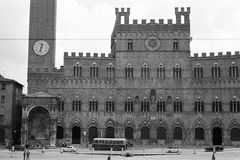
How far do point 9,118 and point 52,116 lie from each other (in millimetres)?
7032

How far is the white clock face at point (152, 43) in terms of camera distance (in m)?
63.0

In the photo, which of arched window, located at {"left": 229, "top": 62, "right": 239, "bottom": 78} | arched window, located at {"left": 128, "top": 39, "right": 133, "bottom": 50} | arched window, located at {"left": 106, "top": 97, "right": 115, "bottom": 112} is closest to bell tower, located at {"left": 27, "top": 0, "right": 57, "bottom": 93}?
arched window, located at {"left": 106, "top": 97, "right": 115, "bottom": 112}

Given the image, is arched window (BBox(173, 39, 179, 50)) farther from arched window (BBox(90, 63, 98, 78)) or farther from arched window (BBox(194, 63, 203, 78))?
arched window (BBox(90, 63, 98, 78))

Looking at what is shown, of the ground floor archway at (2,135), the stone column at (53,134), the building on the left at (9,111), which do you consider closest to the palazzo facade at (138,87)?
the stone column at (53,134)

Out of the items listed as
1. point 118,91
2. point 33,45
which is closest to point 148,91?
point 118,91

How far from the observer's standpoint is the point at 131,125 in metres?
61.3

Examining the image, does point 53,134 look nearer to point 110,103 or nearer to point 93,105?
point 93,105

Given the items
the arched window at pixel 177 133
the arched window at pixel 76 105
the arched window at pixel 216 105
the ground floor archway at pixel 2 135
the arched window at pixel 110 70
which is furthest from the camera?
the arched window at pixel 110 70

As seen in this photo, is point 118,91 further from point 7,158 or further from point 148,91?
point 7,158

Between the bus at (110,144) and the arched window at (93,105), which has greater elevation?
the arched window at (93,105)

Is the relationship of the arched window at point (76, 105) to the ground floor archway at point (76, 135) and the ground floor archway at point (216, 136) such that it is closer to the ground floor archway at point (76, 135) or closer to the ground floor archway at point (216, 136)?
the ground floor archway at point (76, 135)

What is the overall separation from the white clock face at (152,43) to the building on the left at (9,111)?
854 inches

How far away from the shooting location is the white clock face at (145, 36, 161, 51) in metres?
63.0

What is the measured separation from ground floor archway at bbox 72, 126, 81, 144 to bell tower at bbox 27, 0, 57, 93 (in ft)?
32.1
